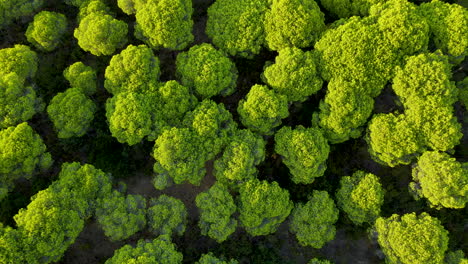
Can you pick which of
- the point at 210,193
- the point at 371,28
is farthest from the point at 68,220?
the point at 371,28

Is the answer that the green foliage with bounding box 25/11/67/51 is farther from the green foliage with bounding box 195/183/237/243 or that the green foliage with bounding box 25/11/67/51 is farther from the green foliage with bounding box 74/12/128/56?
the green foliage with bounding box 195/183/237/243

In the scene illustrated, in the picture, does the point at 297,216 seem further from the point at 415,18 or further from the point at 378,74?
the point at 415,18

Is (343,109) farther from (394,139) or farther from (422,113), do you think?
(422,113)

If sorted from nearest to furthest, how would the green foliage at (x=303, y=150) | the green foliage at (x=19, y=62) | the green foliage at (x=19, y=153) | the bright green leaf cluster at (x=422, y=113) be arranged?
the green foliage at (x=19, y=153), the bright green leaf cluster at (x=422, y=113), the green foliage at (x=303, y=150), the green foliage at (x=19, y=62)

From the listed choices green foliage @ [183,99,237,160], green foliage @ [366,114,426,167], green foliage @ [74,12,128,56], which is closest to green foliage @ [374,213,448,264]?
green foliage @ [366,114,426,167]

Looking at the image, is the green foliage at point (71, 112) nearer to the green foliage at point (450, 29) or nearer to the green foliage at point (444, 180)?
the green foliage at point (444, 180)

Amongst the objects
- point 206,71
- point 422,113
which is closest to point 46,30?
point 206,71

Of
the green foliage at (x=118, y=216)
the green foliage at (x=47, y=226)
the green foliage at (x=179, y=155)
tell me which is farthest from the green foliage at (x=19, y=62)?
the green foliage at (x=179, y=155)
